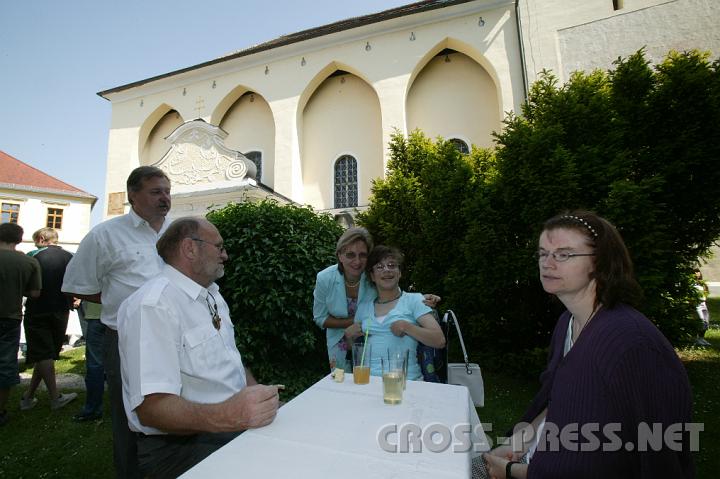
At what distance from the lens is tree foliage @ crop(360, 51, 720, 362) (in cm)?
528

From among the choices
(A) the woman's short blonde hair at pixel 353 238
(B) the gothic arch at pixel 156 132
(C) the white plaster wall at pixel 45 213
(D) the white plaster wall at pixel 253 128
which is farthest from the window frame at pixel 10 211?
(A) the woman's short blonde hair at pixel 353 238

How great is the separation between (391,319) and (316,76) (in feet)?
55.6

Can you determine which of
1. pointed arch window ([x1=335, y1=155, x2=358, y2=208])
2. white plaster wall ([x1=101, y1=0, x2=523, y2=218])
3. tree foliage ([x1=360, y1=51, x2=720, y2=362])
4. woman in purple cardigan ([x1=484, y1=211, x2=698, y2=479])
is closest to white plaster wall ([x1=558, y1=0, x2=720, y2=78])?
white plaster wall ([x1=101, y1=0, x2=523, y2=218])

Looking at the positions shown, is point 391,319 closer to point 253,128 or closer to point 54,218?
point 253,128

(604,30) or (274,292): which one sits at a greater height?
(604,30)

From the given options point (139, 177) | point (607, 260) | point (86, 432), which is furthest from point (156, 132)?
point (607, 260)

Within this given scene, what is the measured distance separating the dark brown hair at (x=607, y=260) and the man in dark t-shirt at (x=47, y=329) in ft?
19.2

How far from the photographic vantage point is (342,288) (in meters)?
3.41

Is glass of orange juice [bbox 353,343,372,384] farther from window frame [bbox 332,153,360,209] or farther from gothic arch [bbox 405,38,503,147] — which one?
window frame [bbox 332,153,360,209]

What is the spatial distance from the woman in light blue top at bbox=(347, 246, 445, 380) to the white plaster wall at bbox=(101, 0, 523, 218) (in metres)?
13.0

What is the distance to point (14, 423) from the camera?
14.2 ft

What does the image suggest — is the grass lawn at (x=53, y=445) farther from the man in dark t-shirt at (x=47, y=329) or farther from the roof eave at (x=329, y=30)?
the roof eave at (x=329, y=30)

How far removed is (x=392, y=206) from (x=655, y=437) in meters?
7.63

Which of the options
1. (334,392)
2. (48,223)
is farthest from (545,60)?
(48,223)
